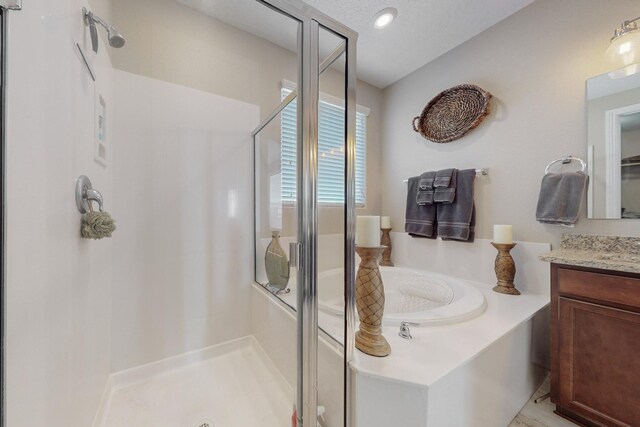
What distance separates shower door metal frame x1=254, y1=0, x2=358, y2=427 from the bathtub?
2.0 inches

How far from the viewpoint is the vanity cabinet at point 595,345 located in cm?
97

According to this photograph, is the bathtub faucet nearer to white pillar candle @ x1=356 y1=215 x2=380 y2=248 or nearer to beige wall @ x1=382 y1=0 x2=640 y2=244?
white pillar candle @ x1=356 y1=215 x2=380 y2=248

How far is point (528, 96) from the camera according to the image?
165 cm

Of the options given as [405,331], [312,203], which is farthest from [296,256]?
[405,331]

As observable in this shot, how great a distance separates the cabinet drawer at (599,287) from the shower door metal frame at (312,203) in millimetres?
1054

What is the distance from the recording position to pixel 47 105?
2.24ft

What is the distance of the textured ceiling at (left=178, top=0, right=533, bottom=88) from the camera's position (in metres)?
1.39

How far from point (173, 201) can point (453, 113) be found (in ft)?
7.32

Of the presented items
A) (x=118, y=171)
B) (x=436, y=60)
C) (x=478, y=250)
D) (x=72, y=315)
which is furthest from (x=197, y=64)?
(x=478, y=250)

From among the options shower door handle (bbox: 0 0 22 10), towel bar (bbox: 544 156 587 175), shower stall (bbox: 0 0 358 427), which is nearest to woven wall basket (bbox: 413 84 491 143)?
towel bar (bbox: 544 156 587 175)

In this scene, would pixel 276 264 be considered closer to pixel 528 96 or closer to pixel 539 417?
pixel 539 417

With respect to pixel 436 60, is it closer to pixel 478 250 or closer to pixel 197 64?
pixel 478 250

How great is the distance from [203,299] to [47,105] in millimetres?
1260

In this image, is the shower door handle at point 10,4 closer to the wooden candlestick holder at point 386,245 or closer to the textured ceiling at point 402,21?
the textured ceiling at point 402,21
